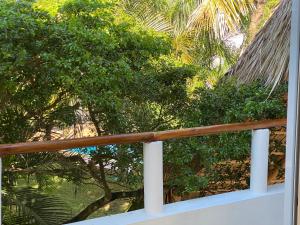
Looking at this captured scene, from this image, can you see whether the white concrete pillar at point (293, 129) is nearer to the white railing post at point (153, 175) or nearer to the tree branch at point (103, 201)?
the white railing post at point (153, 175)

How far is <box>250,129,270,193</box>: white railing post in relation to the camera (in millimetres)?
2377

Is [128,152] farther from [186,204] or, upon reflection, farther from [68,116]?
[186,204]

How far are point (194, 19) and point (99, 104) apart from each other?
8.40ft

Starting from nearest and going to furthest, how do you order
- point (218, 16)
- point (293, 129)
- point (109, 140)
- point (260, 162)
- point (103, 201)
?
point (293, 129) < point (109, 140) < point (260, 162) < point (103, 201) < point (218, 16)

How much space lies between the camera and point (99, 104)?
3494 mm

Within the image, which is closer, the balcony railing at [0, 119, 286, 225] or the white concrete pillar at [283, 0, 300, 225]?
the white concrete pillar at [283, 0, 300, 225]

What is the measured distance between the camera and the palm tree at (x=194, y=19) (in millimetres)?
5398

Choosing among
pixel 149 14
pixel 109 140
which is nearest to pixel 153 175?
pixel 109 140

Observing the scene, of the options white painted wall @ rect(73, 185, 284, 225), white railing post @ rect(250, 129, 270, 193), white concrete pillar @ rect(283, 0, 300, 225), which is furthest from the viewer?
white railing post @ rect(250, 129, 270, 193)

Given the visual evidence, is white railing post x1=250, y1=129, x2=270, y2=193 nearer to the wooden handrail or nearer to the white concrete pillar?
the wooden handrail

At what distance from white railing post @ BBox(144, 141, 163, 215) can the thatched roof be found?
1.08 meters

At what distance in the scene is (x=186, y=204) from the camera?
7.11 feet

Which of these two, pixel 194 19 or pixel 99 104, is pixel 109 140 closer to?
pixel 99 104

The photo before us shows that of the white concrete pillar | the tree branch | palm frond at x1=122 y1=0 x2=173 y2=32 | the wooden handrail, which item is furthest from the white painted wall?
palm frond at x1=122 y1=0 x2=173 y2=32
